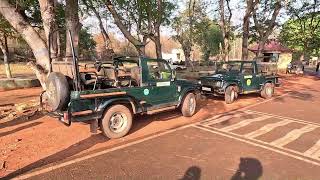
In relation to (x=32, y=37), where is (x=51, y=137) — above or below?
below

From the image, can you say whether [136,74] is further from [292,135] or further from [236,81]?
[236,81]

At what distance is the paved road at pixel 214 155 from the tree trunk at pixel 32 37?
4770mm

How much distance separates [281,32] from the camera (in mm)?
36812

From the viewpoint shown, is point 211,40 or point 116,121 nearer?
point 116,121

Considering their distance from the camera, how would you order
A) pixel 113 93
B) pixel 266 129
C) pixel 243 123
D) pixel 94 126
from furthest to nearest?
pixel 243 123
pixel 266 129
pixel 113 93
pixel 94 126

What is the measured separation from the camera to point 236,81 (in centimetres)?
1257

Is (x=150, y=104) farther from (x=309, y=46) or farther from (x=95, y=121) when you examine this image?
(x=309, y=46)

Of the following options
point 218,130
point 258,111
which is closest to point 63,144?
point 218,130

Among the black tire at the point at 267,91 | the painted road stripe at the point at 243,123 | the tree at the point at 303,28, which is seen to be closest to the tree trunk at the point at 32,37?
the painted road stripe at the point at 243,123

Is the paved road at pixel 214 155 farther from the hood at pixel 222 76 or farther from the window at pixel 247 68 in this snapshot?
the window at pixel 247 68

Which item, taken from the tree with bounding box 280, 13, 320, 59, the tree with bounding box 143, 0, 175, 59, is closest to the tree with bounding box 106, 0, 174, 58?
the tree with bounding box 143, 0, 175, 59

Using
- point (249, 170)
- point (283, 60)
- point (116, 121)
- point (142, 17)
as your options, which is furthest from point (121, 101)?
point (283, 60)

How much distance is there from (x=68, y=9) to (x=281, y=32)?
32152 mm

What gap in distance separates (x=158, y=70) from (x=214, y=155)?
11.2ft
